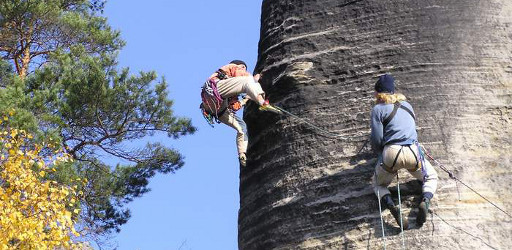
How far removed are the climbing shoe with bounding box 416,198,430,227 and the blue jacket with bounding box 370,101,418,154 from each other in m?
0.32

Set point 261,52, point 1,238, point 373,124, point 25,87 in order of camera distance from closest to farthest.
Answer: point 373,124 → point 261,52 → point 1,238 → point 25,87

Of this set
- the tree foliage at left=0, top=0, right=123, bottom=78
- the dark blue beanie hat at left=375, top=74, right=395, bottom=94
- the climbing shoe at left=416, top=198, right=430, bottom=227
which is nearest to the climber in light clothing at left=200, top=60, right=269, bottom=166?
the dark blue beanie hat at left=375, top=74, right=395, bottom=94

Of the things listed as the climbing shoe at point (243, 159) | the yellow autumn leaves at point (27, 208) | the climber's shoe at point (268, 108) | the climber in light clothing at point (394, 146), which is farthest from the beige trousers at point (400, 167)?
the yellow autumn leaves at point (27, 208)

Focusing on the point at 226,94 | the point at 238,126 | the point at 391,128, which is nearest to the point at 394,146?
the point at 391,128

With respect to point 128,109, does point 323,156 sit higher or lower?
lower

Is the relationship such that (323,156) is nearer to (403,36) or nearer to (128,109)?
(403,36)

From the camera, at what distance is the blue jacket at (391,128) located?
5098mm

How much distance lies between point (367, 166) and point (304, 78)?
694 millimetres

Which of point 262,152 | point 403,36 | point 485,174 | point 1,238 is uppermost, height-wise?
point 1,238

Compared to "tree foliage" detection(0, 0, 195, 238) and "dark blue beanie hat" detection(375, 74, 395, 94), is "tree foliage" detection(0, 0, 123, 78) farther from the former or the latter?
"dark blue beanie hat" detection(375, 74, 395, 94)

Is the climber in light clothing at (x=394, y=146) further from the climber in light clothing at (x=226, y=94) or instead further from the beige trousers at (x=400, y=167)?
the climber in light clothing at (x=226, y=94)

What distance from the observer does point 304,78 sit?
223 inches

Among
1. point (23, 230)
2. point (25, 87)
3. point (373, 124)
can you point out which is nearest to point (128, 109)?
point (25, 87)

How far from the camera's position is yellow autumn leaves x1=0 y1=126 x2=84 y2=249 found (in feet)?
42.1
